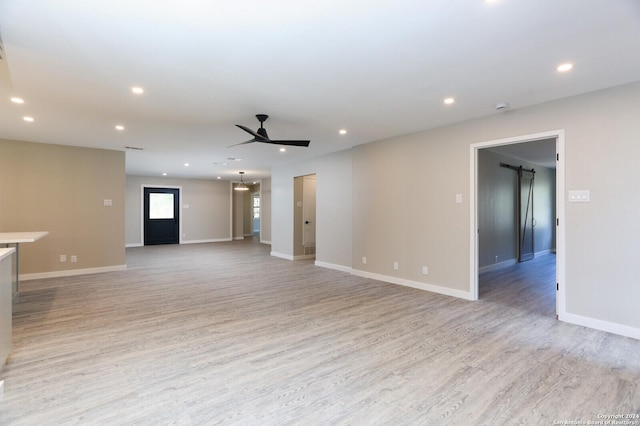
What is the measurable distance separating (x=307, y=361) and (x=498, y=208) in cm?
565

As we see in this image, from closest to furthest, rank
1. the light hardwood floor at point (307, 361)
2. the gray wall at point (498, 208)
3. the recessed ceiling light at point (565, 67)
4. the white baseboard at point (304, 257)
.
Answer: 1. the light hardwood floor at point (307, 361)
2. the recessed ceiling light at point (565, 67)
3. the gray wall at point (498, 208)
4. the white baseboard at point (304, 257)

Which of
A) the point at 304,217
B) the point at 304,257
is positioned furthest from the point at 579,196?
the point at 304,257

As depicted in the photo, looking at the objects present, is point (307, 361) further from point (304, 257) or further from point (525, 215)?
point (525, 215)

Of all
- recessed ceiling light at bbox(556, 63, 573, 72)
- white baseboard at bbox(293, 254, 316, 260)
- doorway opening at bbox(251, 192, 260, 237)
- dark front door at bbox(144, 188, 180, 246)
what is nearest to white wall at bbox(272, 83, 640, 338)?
recessed ceiling light at bbox(556, 63, 573, 72)

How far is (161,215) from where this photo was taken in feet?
36.6

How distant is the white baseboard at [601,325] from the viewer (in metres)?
3.08

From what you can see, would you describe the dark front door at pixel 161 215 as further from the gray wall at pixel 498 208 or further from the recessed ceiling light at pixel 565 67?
the recessed ceiling light at pixel 565 67

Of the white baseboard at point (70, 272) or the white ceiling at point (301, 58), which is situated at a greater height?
the white ceiling at point (301, 58)

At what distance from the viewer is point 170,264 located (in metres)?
7.21

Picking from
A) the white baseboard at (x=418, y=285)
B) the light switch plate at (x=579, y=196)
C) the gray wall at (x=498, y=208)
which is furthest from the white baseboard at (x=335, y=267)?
the light switch plate at (x=579, y=196)

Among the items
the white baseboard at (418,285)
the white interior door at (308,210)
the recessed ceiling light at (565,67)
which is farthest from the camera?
the white interior door at (308,210)

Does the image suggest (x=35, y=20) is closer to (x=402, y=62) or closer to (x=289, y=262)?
(x=402, y=62)

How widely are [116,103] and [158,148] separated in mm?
2705

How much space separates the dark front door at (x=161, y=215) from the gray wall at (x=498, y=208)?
977 cm
